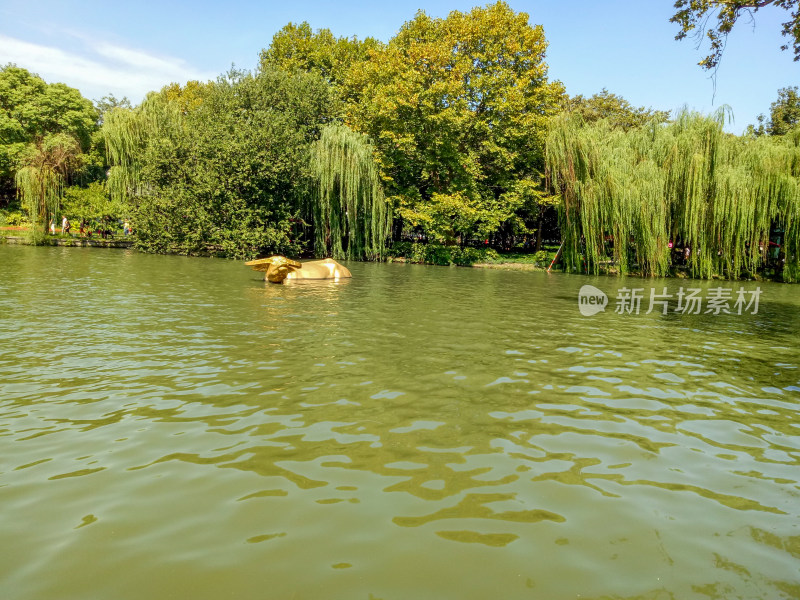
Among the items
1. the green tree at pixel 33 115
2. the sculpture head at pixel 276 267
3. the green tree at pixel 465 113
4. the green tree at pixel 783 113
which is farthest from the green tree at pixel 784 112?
the green tree at pixel 33 115

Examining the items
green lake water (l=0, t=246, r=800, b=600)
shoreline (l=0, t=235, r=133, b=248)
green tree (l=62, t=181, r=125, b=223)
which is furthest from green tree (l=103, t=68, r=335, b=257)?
green lake water (l=0, t=246, r=800, b=600)

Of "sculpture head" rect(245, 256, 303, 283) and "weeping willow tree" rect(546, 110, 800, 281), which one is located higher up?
"weeping willow tree" rect(546, 110, 800, 281)

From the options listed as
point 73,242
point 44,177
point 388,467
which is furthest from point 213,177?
point 388,467

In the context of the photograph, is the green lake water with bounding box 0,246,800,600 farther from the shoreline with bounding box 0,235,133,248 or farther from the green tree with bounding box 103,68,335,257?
the shoreline with bounding box 0,235,133,248

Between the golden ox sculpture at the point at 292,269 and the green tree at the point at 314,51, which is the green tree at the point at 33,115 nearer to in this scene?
the green tree at the point at 314,51

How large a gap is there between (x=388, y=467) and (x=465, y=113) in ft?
122

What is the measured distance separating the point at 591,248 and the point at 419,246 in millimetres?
13562

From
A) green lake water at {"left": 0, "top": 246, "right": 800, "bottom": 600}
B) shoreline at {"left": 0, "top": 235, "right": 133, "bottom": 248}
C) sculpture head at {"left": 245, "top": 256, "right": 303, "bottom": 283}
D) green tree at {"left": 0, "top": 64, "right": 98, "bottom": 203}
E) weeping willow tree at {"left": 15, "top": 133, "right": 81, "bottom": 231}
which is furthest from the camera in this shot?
green tree at {"left": 0, "top": 64, "right": 98, "bottom": 203}

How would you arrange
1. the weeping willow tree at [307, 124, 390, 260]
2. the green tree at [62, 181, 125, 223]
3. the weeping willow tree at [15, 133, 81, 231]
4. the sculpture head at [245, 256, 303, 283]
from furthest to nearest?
1. the green tree at [62, 181, 125, 223]
2. the weeping willow tree at [15, 133, 81, 231]
3. the weeping willow tree at [307, 124, 390, 260]
4. the sculpture head at [245, 256, 303, 283]

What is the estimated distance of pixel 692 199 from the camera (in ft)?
87.6

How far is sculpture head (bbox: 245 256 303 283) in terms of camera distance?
63.9 feet

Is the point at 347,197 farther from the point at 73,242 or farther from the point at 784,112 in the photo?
the point at 784,112

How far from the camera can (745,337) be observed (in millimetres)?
10992

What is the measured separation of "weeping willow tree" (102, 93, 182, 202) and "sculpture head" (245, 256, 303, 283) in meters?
24.7
